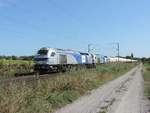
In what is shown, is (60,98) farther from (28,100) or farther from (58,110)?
(28,100)

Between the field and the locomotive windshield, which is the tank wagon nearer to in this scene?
the locomotive windshield

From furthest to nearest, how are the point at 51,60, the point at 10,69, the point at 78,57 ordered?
the point at 78,57 < the point at 10,69 < the point at 51,60

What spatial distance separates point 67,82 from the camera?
21.3 metres

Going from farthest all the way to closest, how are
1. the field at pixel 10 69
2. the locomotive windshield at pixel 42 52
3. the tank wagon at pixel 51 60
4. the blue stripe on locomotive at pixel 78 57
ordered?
the blue stripe on locomotive at pixel 78 57
the locomotive windshield at pixel 42 52
the tank wagon at pixel 51 60
the field at pixel 10 69

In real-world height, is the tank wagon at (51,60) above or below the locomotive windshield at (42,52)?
below

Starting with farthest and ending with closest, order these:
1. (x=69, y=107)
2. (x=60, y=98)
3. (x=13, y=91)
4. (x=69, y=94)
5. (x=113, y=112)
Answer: (x=69, y=94) < (x=60, y=98) < (x=69, y=107) < (x=113, y=112) < (x=13, y=91)

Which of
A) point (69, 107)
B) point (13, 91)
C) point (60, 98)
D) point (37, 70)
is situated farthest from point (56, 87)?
point (37, 70)

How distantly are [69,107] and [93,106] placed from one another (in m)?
1.13

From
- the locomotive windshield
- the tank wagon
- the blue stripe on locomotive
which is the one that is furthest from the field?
the blue stripe on locomotive

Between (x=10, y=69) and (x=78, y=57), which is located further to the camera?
(x=78, y=57)

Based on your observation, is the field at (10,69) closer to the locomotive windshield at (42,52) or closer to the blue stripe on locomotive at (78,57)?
the locomotive windshield at (42,52)

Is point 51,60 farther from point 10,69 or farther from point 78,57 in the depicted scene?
point 78,57

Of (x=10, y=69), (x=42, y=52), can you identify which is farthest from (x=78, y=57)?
(x=10, y=69)

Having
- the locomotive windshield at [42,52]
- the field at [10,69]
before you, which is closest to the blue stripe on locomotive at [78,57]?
the field at [10,69]
